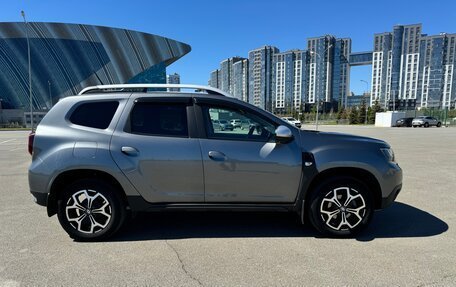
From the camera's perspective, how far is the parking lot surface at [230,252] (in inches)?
110

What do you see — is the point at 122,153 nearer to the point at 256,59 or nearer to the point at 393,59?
the point at 256,59

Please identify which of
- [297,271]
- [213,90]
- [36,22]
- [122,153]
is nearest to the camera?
[297,271]

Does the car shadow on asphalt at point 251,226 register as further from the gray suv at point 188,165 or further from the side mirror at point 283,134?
the side mirror at point 283,134

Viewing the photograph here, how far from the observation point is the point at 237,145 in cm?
348


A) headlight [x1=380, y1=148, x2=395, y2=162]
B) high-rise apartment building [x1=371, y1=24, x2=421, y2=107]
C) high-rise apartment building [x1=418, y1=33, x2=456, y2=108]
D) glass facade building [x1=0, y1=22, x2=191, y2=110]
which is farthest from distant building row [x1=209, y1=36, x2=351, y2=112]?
headlight [x1=380, y1=148, x2=395, y2=162]

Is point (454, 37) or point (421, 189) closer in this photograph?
point (421, 189)

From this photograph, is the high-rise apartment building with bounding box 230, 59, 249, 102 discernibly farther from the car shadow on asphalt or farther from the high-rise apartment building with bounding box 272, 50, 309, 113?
the car shadow on asphalt

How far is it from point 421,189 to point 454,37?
94242 millimetres

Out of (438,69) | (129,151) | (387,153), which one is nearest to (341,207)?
(387,153)

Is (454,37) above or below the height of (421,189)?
above

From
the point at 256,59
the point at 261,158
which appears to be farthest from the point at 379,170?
the point at 256,59

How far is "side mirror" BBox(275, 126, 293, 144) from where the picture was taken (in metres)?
3.38

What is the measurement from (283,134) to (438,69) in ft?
310

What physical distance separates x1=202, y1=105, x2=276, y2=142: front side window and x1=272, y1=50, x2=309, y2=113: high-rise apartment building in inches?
3154
